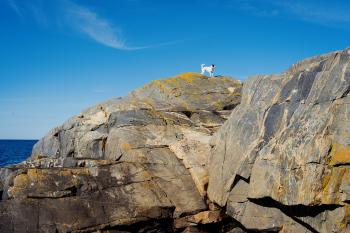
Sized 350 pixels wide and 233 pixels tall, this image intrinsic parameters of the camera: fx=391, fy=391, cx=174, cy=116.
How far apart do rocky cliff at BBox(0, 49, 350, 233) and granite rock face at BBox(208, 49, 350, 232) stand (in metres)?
0.05

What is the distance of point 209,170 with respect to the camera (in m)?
22.8

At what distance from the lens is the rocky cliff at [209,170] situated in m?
16.7

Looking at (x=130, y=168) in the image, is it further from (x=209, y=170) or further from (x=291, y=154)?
(x=291, y=154)

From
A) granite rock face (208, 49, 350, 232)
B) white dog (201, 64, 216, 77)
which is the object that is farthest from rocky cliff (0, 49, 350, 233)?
white dog (201, 64, 216, 77)

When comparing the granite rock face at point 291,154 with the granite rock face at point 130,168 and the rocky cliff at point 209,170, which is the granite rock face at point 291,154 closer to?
the rocky cliff at point 209,170

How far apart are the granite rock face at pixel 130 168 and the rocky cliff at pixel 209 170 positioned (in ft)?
0.21

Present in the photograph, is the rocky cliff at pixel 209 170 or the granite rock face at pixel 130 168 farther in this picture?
the granite rock face at pixel 130 168

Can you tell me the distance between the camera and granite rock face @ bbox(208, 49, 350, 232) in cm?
1625

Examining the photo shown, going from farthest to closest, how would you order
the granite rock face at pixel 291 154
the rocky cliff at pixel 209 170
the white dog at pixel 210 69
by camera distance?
the white dog at pixel 210 69
the rocky cliff at pixel 209 170
the granite rock face at pixel 291 154

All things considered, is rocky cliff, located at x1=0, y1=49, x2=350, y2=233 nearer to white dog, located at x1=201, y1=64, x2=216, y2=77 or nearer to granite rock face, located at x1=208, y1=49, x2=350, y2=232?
granite rock face, located at x1=208, y1=49, x2=350, y2=232

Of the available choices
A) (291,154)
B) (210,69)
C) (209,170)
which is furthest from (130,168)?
(210,69)

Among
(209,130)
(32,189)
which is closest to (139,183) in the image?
(32,189)

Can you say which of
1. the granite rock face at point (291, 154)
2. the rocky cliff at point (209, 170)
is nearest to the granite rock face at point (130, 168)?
the rocky cliff at point (209, 170)

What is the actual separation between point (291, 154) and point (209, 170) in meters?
6.28
